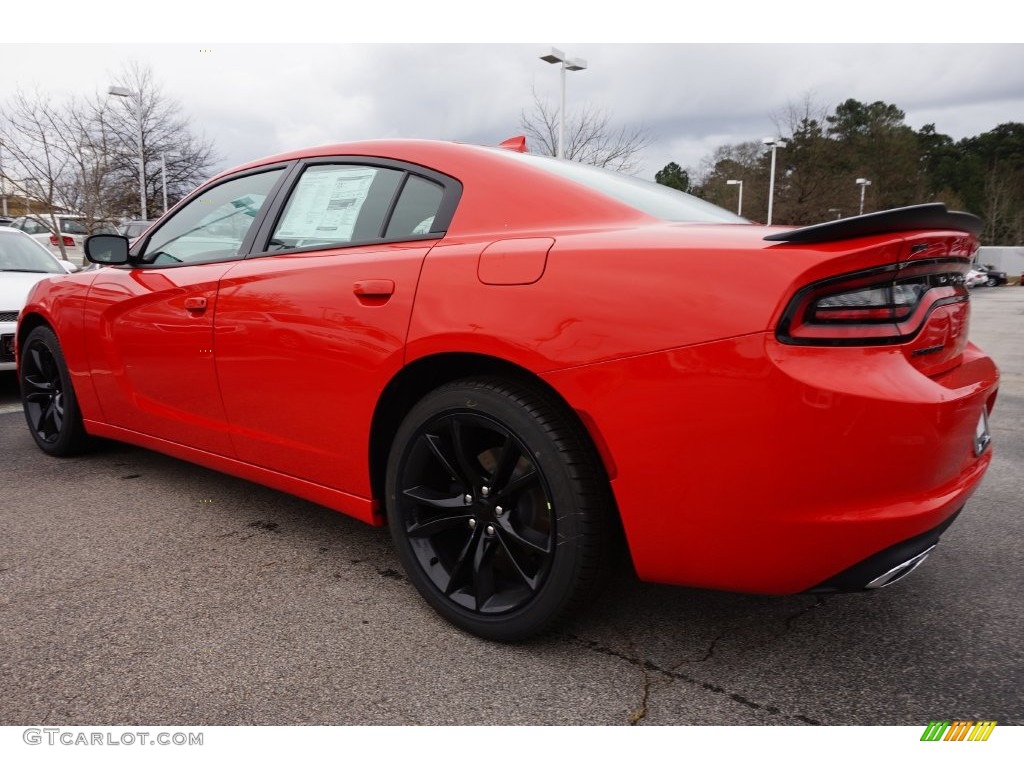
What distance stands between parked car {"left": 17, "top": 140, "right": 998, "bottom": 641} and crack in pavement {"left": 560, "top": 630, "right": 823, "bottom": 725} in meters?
0.21

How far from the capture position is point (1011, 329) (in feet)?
42.8

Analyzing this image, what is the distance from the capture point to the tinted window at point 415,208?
91.4 inches

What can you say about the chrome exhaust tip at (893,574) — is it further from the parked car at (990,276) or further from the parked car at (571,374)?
the parked car at (990,276)

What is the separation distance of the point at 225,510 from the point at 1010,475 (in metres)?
3.89

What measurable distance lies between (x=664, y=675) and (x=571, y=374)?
2.75ft

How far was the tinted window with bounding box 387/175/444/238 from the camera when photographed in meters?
2.32

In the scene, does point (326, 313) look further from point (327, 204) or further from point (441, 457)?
point (441, 457)

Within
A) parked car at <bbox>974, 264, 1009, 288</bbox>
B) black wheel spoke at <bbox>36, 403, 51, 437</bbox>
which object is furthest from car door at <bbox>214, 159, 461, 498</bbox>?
parked car at <bbox>974, 264, 1009, 288</bbox>

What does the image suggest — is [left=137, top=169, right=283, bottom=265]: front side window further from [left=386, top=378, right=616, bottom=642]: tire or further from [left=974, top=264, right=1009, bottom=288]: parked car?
[left=974, top=264, right=1009, bottom=288]: parked car

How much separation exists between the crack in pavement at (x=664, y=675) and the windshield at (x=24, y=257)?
6.46 m

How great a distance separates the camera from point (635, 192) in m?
2.46

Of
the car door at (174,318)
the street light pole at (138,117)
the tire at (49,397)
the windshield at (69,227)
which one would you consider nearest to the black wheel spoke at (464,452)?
the car door at (174,318)

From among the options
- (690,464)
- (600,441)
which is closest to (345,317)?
(600,441)

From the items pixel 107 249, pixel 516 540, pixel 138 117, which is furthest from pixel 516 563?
pixel 138 117
